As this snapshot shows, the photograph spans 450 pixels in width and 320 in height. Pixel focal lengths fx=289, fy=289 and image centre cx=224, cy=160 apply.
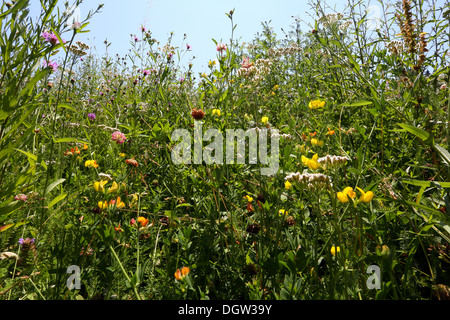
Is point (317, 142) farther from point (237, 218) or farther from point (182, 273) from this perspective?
point (182, 273)

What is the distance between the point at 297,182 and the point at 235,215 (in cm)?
47

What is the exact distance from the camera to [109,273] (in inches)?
47.8

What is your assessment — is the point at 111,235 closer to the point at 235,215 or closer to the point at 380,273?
the point at 235,215

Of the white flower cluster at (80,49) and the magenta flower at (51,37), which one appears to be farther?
the white flower cluster at (80,49)

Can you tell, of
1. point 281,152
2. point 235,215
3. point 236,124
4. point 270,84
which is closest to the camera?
point 235,215

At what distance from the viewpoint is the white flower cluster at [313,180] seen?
3.21 feet

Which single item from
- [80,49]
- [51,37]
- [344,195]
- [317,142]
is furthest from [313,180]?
[80,49]

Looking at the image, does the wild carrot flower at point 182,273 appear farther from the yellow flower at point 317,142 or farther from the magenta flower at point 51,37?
the magenta flower at point 51,37

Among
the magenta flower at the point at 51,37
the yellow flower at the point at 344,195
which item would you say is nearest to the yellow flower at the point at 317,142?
the yellow flower at the point at 344,195

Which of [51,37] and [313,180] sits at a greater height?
[51,37]

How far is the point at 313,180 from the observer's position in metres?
0.99

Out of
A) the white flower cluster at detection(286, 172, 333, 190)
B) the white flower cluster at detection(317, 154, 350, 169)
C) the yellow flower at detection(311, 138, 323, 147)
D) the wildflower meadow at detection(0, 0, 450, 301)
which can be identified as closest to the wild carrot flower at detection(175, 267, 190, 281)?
the wildflower meadow at detection(0, 0, 450, 301)
